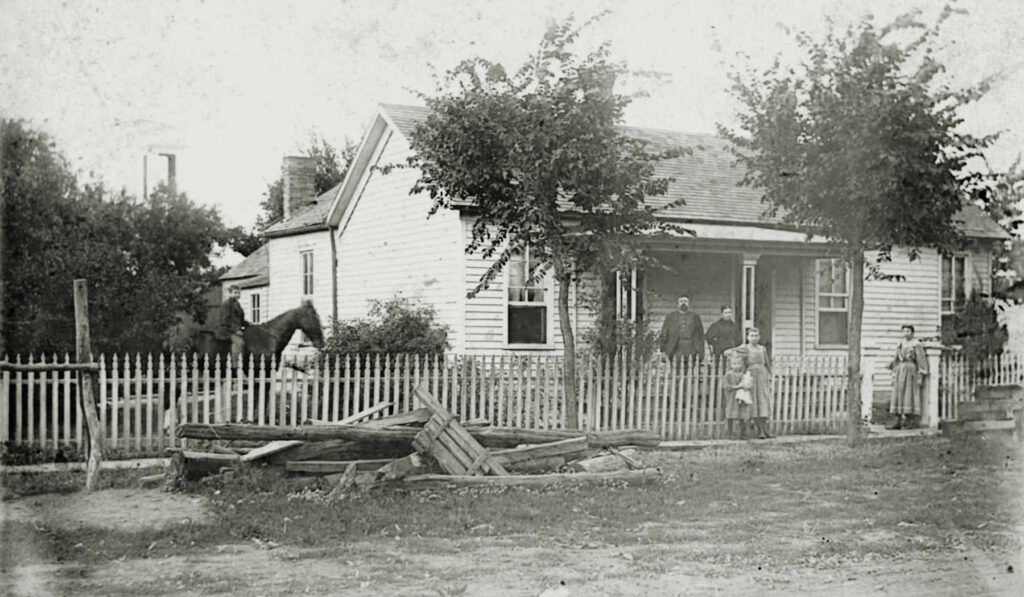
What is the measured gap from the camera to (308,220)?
85.3 feet

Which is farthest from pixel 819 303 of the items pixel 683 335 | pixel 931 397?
pixel 683 335

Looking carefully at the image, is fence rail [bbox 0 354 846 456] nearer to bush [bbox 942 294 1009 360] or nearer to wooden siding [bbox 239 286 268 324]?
bush [bbox 942 294 1009 360]

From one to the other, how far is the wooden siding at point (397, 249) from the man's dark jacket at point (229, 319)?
3598 millimetres

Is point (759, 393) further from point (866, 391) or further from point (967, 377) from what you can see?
point (967, 377)

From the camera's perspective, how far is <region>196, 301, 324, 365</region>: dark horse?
15.7 meters

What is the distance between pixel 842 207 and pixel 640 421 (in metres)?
4.08

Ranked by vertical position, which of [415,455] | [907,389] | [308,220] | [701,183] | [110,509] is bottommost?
[110,509]

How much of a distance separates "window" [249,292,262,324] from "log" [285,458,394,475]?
2191 centimetres

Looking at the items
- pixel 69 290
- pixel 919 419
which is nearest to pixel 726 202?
pixel 919 419

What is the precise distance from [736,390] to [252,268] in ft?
71.1

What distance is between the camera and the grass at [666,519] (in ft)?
25.5

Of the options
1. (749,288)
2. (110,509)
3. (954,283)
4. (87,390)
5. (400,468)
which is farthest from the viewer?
(954,283)

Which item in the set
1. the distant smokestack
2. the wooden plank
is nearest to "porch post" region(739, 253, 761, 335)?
the wooden plank

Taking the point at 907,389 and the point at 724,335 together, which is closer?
the point at 907,389
